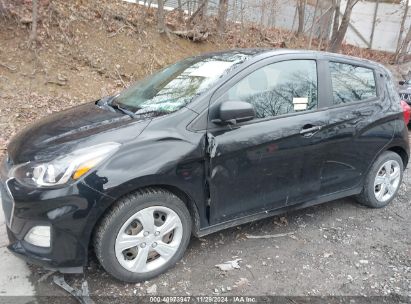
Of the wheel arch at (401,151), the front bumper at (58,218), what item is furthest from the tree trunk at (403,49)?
the front bumper at (58,218)

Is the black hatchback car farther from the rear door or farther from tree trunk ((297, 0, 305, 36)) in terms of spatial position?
tree trunk ((297, 0, 305, 36))

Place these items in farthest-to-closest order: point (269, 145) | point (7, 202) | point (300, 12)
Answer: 1. point (300, 12)
2. point (269, 145)
3. point (7, 202)

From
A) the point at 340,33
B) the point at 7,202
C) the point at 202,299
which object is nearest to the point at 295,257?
the point at 202,299

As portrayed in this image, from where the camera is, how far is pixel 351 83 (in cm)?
398

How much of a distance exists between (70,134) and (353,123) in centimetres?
260

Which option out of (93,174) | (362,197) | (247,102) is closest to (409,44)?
(362,197)

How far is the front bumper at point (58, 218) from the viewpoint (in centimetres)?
259

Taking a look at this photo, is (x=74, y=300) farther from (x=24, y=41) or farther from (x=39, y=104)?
(x=24, y=41)

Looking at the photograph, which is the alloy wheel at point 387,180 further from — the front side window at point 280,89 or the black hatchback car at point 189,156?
the front side window at point 280,89

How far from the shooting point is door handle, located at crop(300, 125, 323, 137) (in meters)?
3.50

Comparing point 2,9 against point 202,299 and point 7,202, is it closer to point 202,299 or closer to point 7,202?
point 7,202

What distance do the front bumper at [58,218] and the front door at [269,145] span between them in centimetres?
96

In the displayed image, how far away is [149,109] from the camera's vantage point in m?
3.27

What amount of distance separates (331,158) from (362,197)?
2.97 feet
